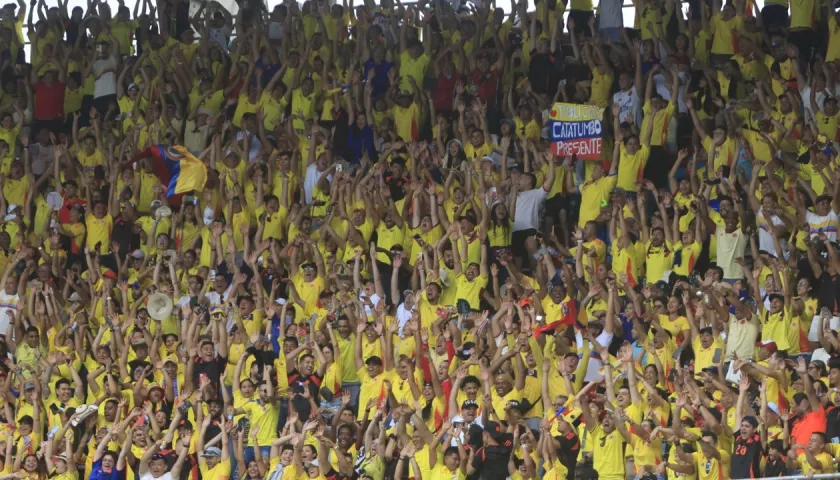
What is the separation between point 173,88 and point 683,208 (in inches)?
291

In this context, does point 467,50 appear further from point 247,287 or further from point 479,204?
point 247,287

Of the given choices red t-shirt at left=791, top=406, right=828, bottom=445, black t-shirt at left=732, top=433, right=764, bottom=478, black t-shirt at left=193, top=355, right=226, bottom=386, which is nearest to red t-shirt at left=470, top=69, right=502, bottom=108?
black t-shirt at left=193, top=355, right=226, bottom=386

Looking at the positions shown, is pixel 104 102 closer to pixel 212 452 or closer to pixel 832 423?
pixel 212 452

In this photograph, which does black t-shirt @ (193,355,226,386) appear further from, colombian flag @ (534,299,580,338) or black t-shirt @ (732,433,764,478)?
black t-shirt @ (732,433,764,478)

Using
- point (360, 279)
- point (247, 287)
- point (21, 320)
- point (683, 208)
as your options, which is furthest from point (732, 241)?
point (21, 320)

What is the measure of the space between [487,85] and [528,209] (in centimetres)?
228

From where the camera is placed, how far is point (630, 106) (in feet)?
66.3

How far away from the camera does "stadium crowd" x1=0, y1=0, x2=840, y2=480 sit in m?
16.8

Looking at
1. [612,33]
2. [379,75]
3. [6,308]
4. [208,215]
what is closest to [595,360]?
[612,33]

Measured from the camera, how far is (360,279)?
1964 centimetres

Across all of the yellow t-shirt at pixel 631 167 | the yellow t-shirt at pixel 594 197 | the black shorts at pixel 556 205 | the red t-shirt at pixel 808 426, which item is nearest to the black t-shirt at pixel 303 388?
the black shorts at pixel 556 205

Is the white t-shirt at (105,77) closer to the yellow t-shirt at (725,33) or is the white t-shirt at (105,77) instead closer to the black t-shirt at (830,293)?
the yellow t-shirt at (725,33)

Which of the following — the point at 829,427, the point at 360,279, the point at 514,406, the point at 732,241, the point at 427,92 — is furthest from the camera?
the point at 427,92

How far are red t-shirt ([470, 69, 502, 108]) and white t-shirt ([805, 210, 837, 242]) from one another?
4.81 meters
